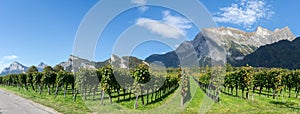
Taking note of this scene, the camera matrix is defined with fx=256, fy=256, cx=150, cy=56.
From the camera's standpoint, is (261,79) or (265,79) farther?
(261,79)

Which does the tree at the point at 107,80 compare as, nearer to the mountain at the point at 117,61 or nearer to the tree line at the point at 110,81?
→ the tree line at the point at 110,81

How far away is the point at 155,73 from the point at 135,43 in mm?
21655

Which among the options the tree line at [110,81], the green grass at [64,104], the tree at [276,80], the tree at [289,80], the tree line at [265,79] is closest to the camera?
the green grass at [64,104]

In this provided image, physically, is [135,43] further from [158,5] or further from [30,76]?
[30,76]

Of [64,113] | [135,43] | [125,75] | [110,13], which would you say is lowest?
[64,113]

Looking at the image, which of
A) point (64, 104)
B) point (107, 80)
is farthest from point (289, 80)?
point (64, 104)

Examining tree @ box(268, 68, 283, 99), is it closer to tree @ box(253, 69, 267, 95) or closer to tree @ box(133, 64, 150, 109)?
tree @ box(253, 69, 267, 95)

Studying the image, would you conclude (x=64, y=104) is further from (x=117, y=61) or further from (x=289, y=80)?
(x=289, y=80)

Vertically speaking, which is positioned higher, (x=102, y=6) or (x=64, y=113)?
(x=102, y=6)

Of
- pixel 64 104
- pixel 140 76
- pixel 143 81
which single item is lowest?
pixel 64 104

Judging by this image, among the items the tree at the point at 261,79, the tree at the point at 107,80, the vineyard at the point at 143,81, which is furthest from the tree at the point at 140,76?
the tree at the point at 261,79

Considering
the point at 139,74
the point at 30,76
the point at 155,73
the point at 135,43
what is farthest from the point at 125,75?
the point at 30,76

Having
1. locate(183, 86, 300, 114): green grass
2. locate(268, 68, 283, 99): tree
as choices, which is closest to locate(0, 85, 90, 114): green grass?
locate(183, 86, 300, 114): green grass

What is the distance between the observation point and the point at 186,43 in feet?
87.2
